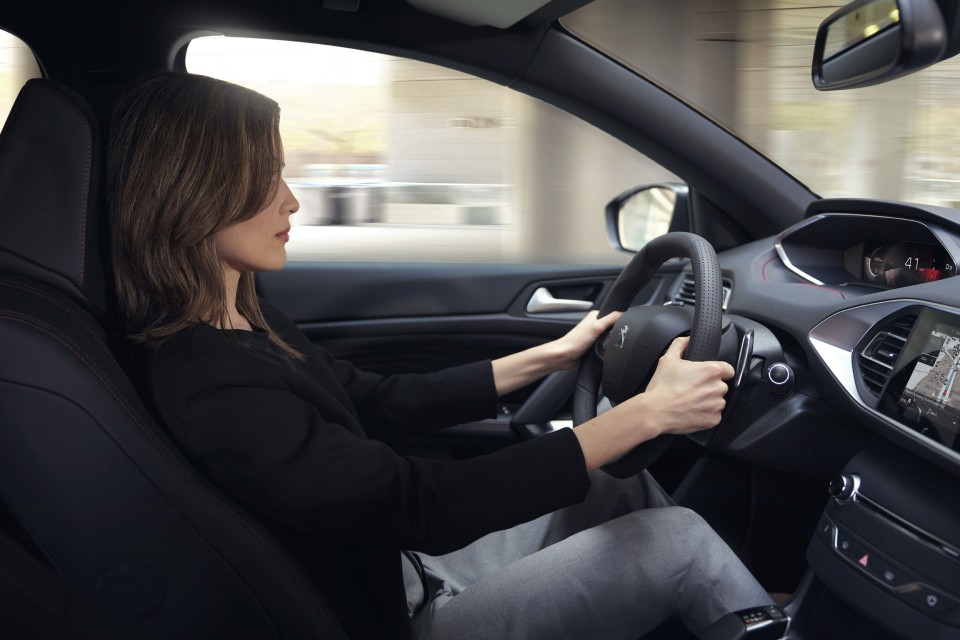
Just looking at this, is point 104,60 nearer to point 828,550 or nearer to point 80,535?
point 80,535

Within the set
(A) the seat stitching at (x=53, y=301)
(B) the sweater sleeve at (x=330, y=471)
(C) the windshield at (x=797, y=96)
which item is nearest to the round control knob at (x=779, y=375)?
(B) the sweater sleeve at (x=330, y=471)

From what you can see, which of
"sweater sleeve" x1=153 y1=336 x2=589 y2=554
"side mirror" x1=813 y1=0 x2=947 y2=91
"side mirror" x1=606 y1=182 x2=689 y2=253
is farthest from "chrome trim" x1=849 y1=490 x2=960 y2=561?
"side mirror" x1=606 y1=182 x2=689 y2=253

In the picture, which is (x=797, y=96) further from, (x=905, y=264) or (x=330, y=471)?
(x=330, y=471)

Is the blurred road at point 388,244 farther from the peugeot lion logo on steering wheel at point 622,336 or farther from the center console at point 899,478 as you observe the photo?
the center console at point 899,478

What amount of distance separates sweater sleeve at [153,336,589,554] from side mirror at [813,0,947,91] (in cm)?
77

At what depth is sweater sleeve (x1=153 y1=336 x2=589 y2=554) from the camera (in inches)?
43.6

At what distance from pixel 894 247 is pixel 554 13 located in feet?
2.66

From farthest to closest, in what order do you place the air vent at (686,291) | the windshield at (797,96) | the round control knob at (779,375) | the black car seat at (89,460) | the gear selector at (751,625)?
the windshield at (797,96), the air vent at (686,291), the round control knob at (779,375), the gear selector at (751,625), the black car seat at (89,460)

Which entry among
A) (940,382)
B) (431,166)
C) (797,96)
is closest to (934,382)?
(940,382)

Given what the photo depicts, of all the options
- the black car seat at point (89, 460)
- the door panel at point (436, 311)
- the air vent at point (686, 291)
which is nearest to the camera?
the black car seat at point (89, 460)

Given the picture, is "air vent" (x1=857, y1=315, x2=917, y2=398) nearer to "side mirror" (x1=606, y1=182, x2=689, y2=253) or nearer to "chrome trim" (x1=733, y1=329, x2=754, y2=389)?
"chrome trim" (x1=733, y1=329, x2=754, y2=389)

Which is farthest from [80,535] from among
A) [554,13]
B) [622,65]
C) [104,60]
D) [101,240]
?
[622,65]

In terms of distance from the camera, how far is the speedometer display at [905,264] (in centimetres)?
152

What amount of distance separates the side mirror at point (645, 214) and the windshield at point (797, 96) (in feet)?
1.71
